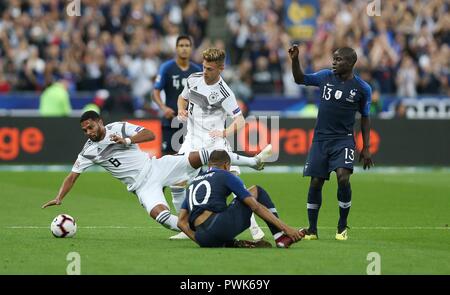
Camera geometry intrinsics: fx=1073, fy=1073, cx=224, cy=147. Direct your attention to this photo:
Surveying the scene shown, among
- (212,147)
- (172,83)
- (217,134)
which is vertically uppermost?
(172,83)

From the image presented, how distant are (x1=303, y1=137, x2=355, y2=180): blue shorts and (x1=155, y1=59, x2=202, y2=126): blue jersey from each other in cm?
350

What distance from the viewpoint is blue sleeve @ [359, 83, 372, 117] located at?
1249cm

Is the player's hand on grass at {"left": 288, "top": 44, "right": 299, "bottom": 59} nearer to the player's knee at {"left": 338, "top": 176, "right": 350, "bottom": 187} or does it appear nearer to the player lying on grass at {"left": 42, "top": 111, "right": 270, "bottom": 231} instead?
the player lying on grass at {"left": 42, "top": 111, "right": 270, "bottom": 231}

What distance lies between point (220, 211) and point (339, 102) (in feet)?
7.87

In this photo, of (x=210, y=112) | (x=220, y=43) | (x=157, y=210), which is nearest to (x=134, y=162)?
(x=157, y=210)

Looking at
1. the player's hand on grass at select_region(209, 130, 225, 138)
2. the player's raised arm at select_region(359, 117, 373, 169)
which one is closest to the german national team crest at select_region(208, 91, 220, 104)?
the player's hand on grass at select_region(209, 130, 225, 138)

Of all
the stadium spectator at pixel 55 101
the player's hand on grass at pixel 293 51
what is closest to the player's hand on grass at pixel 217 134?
the player's hand on grass at pixel 293 51

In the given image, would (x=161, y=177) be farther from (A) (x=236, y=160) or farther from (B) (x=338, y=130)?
(B) (x=338, y=130)

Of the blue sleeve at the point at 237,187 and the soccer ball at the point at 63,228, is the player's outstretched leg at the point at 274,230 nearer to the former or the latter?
the blue sleeve at the point at 237,187

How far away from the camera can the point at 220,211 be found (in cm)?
1098

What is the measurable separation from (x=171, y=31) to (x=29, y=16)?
149 inches

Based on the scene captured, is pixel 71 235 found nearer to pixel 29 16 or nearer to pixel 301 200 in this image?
pixel 301 200

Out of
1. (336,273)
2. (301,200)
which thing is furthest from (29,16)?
(336,273)

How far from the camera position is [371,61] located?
28.5 meters
